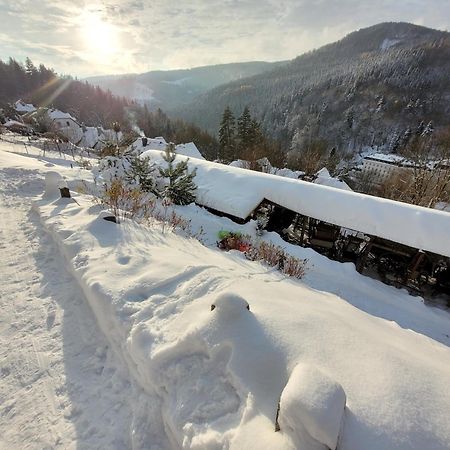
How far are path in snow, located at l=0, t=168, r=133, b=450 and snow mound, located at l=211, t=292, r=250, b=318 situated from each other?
1.28 m

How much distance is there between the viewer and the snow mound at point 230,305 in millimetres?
2936

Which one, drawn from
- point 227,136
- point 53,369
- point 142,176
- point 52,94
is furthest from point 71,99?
point 53,369

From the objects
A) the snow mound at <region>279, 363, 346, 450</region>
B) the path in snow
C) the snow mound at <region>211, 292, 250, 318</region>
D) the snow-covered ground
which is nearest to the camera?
the snow mound at <region>279, 363, 346, 450</region>

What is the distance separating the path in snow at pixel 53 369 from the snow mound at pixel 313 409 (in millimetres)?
1617

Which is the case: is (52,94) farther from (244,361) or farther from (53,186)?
(244,361)

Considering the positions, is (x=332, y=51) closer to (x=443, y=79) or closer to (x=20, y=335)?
(x=443, y=79)

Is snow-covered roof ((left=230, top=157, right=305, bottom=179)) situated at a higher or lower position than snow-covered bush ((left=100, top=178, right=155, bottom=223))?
lower

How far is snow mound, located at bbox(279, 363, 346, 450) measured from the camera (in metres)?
1.83

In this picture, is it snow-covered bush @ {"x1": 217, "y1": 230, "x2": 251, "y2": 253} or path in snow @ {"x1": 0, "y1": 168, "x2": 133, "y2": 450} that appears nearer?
path in snow @ {"x1": 0, "y1": 168, "x2": 133, "y2": 450}

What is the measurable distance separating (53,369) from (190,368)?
1.67 meters

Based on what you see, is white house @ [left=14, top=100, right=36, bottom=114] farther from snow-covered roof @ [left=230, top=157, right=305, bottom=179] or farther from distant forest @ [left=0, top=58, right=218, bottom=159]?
snow-covered roof @ [left=230, top=157, right=305, bottom=179]

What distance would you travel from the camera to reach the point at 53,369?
3219mm

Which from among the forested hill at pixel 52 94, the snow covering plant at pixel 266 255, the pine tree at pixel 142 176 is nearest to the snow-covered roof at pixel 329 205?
the snow covering plant at pixel 266 255

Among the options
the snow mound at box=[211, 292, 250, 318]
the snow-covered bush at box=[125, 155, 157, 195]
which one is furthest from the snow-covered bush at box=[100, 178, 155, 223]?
the snow mound at box=[211, 292, 250, 318]
